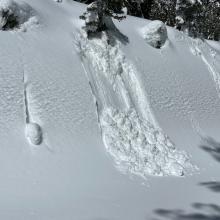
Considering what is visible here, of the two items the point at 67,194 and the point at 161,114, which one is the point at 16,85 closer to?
the point at 67,194

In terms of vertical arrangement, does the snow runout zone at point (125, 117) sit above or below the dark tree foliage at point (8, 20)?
below

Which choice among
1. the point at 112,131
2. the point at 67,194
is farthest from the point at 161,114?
the point at 67,194

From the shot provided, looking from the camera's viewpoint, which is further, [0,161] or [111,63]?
[111,63]

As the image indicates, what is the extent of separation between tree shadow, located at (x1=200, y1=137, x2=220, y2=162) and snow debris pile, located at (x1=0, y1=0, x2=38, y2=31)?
213 inches

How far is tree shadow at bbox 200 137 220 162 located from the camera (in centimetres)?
1187

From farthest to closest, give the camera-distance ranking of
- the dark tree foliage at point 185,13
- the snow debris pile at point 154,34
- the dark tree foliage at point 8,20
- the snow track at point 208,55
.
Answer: the dark tree foliage at point 185,13, the snow track at point 208,55, the snow debris pile at point 154,34, the dark tree foliage at point 8,20

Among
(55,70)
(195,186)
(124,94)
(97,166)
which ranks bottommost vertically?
(195,186)

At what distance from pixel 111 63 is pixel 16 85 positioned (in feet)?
10.8

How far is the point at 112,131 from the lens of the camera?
10117 mm

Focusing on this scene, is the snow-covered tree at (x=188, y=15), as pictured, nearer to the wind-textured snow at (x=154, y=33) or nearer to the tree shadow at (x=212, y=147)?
the wind-textured snow at (x=154, y=33)

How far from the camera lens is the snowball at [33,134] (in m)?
8.66

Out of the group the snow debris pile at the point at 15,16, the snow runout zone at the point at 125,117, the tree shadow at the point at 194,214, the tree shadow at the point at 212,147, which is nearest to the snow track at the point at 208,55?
the tree shadow at the point at 212,147

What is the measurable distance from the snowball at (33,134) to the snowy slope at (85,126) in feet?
0.38

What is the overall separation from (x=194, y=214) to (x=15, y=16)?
19.5 ft
